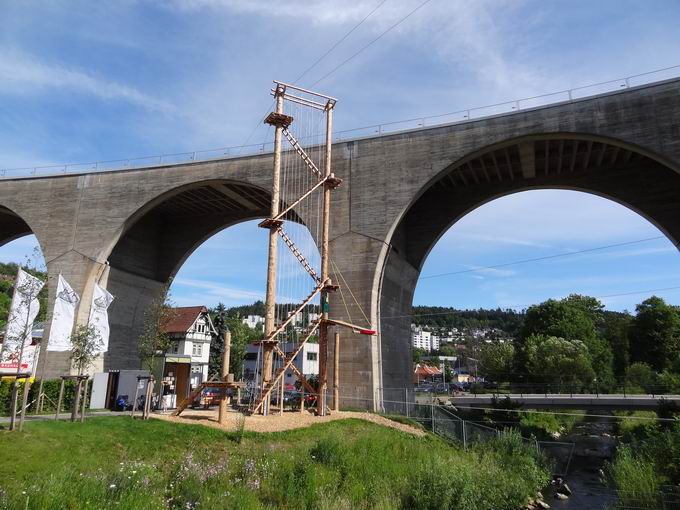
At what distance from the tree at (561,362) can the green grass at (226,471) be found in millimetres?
33757

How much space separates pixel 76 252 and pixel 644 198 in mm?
31764

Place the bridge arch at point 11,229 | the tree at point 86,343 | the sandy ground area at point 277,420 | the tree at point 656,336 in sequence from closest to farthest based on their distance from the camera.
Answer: the sandy ground area at point 277,420
the tree at point 86,343
the bridge arch at point 11,229
the tree at point 656,336

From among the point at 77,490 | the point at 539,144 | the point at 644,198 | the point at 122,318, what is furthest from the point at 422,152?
the point at 122,318

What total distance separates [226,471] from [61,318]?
→ 35.3 ft

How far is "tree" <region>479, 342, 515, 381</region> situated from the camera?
5583 cm

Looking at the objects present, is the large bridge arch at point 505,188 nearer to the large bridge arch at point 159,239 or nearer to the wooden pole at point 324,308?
the wooden pole at point 324,308

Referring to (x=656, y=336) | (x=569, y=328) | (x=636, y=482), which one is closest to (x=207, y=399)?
(x=636, y=482)

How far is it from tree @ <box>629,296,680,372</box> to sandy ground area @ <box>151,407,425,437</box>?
151ft

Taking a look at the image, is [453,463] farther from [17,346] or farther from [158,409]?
[17,346]

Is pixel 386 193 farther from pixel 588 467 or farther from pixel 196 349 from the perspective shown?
pixel 196 349

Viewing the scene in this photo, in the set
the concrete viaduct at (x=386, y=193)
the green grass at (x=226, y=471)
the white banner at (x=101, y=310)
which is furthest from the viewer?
the concrete viaduct at (x=386, y=193)

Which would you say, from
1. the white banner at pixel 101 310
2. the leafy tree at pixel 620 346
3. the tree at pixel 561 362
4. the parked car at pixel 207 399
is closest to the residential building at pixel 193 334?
the parked car at pixel 207 399

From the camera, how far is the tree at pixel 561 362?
45.9 meters

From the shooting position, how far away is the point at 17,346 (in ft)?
54.6
